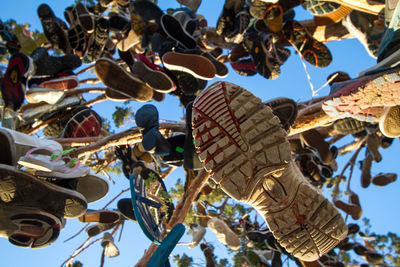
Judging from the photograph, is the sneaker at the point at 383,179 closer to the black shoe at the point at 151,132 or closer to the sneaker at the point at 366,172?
the sneaker at the point at 366,172

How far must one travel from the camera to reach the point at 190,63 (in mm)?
3098

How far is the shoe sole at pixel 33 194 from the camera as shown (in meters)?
1.95

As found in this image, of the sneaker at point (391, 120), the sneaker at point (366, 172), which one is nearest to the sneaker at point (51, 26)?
the sneaker at point (391, 120)

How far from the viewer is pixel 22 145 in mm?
2176

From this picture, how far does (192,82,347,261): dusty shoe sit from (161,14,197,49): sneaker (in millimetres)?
1795

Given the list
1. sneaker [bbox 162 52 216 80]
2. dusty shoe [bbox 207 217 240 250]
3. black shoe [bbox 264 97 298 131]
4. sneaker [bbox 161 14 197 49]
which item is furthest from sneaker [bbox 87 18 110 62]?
black shoe [bbox 264 97 298 131]

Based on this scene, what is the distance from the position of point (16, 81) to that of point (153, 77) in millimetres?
1438

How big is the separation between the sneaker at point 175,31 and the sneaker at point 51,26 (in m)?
1.57

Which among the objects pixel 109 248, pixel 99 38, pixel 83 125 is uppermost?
pixel 99 38

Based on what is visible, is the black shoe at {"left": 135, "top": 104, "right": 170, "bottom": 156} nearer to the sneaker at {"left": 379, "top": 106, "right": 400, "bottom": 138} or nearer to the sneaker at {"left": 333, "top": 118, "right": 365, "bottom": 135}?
the sneaker at {"left": 379, "top": 106, "right": 400, "bottom": 138}

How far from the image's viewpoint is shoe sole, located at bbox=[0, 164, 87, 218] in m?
1.95

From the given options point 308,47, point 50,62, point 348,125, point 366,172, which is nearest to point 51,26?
point 50,62

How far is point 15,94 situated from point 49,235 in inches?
71.3

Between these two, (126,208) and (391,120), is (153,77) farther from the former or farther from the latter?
(391,120)
